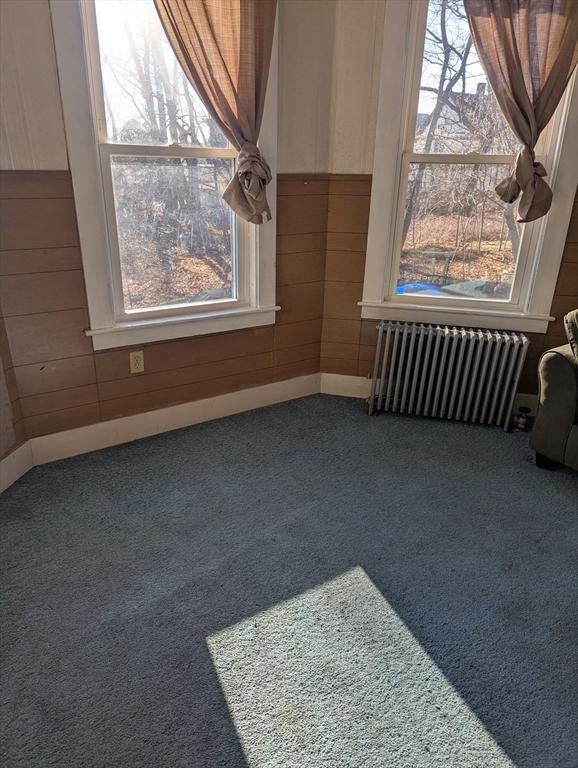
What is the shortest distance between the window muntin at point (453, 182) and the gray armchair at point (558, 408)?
70cm

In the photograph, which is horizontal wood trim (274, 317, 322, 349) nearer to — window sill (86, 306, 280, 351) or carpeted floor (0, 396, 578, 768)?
window sill (86, 306, 280, 351)

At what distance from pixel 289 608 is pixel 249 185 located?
6.57 feet

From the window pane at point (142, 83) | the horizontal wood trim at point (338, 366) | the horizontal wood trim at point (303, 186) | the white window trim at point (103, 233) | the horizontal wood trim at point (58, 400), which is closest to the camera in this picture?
the white window trim at point (103, 233)

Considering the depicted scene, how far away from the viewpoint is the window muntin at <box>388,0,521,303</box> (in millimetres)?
2754

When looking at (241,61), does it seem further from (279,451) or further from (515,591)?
(515,591)

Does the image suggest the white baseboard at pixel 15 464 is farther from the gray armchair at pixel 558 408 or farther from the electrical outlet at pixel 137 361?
the gray armchair at pixel 558 408

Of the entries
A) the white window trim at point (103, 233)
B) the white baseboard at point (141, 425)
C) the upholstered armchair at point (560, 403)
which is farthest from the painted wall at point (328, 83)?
the upholstered armchair at point (560, 403)

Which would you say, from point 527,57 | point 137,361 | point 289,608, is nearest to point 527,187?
point 527,57

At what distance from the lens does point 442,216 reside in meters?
3.03

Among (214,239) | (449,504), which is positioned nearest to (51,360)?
(214,239)

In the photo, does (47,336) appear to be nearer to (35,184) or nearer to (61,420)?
(61,420)

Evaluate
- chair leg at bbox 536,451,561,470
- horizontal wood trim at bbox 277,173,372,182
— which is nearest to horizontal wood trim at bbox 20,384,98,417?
horizontal wood trim at bbox 277,173,372,182

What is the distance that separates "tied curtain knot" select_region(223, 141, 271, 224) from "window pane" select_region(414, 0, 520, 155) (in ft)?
3.04

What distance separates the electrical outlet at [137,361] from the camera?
2.77 metres
